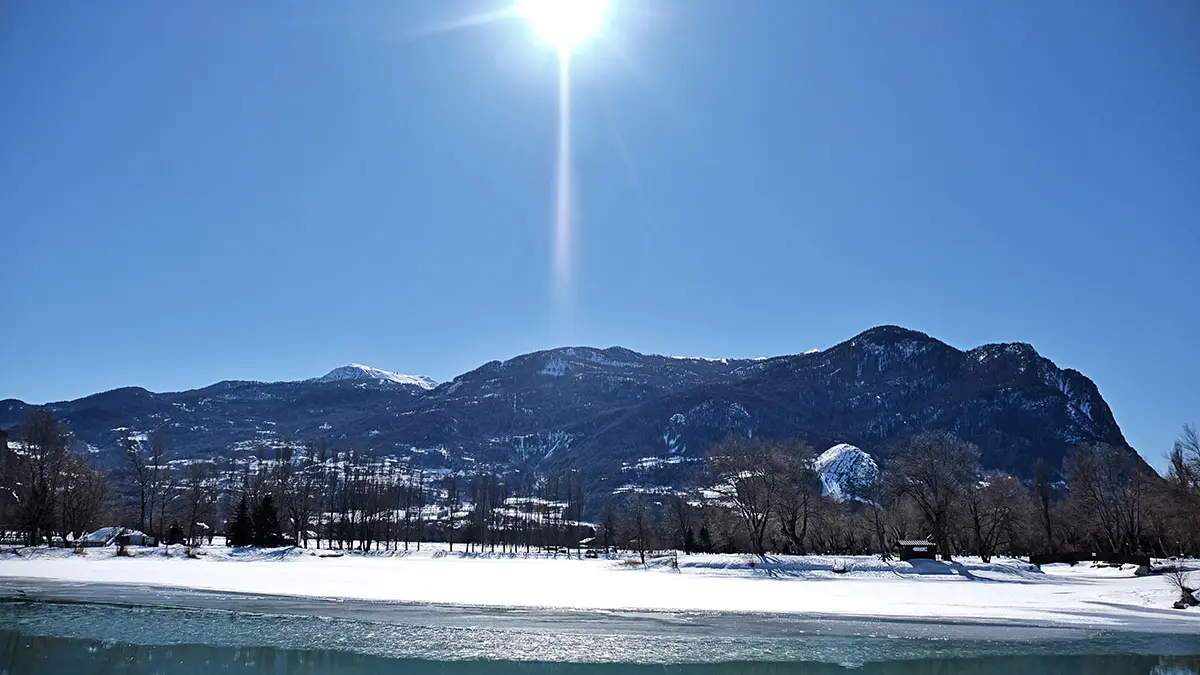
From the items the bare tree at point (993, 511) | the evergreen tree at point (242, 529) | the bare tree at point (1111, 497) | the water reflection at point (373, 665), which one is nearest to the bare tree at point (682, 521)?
the bare tree at point (993, 511)

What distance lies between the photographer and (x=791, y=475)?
77.7m

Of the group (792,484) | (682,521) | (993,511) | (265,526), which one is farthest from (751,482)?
(265,526)

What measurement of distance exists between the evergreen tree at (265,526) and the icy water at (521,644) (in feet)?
167

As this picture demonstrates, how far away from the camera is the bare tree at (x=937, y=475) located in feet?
228

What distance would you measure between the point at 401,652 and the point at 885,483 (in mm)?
96318

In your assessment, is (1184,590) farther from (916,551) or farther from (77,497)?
(77,497)

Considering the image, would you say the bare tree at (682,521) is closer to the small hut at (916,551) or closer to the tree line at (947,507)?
the tree line at (947,507)

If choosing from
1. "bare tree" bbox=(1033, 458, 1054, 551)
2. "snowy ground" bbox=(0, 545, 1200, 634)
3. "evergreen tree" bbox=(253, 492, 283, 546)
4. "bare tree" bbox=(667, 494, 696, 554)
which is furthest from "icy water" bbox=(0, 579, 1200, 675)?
"bare tree" bbox=(1033, 458, 1054, 551)

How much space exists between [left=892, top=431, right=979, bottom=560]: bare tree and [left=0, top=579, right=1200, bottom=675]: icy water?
45.1 meters

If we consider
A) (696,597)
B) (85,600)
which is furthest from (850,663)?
(85,600)

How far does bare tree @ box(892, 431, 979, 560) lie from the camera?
69.5 m

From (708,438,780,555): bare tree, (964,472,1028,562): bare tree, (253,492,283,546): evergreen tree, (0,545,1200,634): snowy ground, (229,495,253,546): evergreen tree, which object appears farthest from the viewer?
(253,492,283,546): evergreen tree

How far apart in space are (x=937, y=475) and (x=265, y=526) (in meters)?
72.8

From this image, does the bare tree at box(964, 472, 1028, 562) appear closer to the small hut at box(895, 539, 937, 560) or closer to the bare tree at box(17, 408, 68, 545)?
the small hut at box(895, 539, 937, 560)
